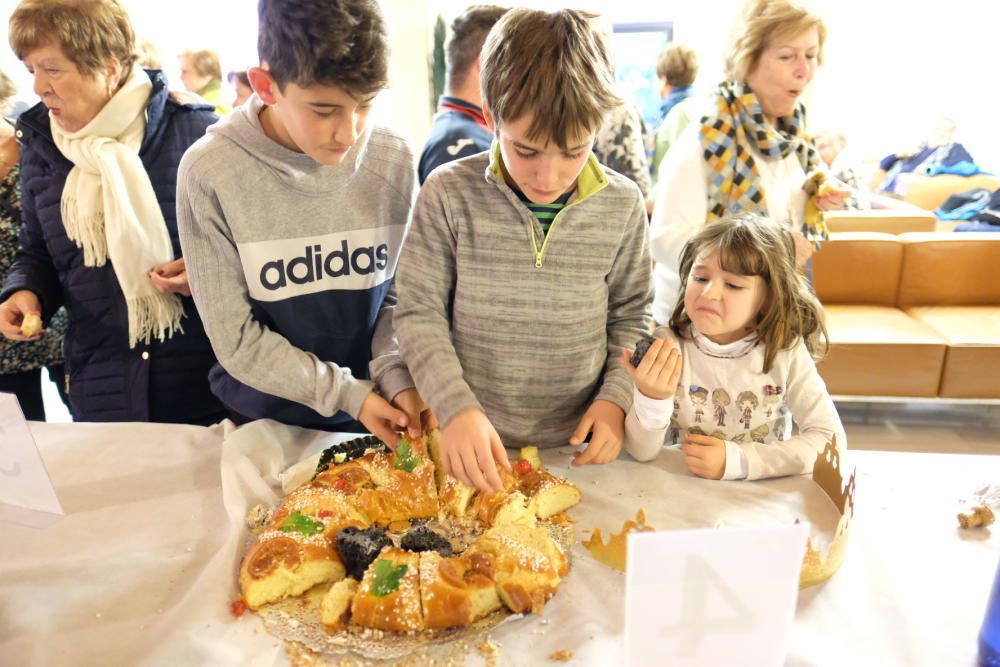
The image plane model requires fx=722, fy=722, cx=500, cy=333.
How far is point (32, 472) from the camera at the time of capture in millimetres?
986

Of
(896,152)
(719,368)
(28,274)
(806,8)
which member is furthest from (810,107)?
(28,274)

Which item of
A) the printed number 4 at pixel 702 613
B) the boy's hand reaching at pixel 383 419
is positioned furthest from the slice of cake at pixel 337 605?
the printed number 4 at pixel 702 613

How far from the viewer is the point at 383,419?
119cm

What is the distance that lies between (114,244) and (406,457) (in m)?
0.85

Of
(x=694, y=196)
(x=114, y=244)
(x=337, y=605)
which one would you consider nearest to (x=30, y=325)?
(x=114, y=244)

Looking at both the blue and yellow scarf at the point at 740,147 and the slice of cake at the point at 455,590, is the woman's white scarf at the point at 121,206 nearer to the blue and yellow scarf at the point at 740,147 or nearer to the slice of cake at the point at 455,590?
the slice of cake at the point at 455,590

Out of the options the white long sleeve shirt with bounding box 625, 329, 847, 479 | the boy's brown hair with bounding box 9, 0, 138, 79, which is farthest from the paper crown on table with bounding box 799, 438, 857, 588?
the boy's brown hair with bounding box 9, 0, 138, 79

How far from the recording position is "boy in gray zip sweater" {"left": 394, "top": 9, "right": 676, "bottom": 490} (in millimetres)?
1022

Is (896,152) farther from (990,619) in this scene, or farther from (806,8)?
(990,619)

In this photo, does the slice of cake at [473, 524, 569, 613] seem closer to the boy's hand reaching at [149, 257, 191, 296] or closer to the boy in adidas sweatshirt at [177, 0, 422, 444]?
the boy in adidas sweatshirt at [177, 0, 422, 444]

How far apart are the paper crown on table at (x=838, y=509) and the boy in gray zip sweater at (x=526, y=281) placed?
0.94ft

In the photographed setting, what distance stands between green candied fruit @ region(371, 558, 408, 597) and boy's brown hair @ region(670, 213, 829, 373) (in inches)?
28.8

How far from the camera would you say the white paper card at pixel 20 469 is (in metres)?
0.95

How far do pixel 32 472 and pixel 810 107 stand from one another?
6.41 meters
